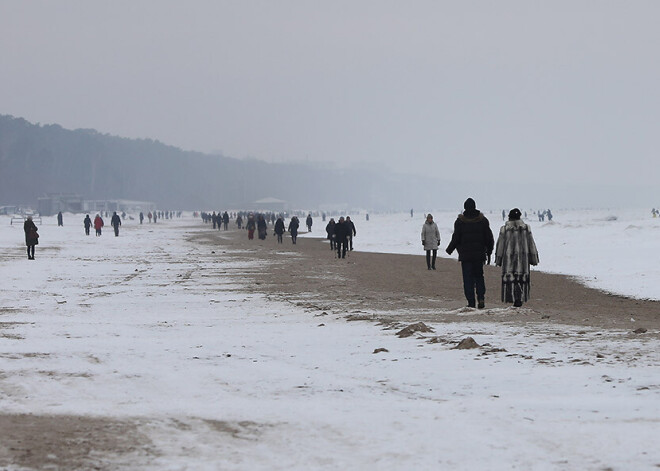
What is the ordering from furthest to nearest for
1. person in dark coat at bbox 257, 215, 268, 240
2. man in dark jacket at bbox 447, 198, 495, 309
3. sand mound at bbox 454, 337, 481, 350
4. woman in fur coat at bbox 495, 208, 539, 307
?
person in dark coat at bbox 257, 215, 268, 240, man in dark jacket at bbox 447, 198, 495, 309, woman in fur coat at bbox 495, 208, 539, 307, sand mound at bbox 454, 337, 481, 350

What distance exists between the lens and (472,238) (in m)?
13.2

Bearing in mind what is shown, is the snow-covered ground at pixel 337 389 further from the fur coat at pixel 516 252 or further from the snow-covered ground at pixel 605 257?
the snow-covered ground at pixel 605 257

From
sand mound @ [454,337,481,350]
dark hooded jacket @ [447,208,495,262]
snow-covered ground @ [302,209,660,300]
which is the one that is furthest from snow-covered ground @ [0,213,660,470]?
snow-covered ground @ [302,209,660,300]

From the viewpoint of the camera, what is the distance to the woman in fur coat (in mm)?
13039

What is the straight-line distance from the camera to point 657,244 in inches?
1190

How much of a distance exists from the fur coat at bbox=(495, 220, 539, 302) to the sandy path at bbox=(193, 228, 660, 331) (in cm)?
53

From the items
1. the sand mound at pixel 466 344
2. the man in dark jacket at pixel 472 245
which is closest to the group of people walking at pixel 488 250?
the man in dark jacket at pixel 472 245

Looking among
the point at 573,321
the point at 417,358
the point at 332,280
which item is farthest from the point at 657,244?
the point at 417,358

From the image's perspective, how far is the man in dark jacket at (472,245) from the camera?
1314cm

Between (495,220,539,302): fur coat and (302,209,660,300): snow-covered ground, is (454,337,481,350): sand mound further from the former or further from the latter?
(302,209,660,300): snow-covered ground

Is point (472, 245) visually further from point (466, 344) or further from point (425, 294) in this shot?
point (466, 344)

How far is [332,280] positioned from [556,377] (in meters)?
13.7

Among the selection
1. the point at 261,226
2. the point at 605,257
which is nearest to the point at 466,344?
the point at 605,257

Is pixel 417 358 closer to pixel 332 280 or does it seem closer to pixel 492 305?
pixel 492 305
